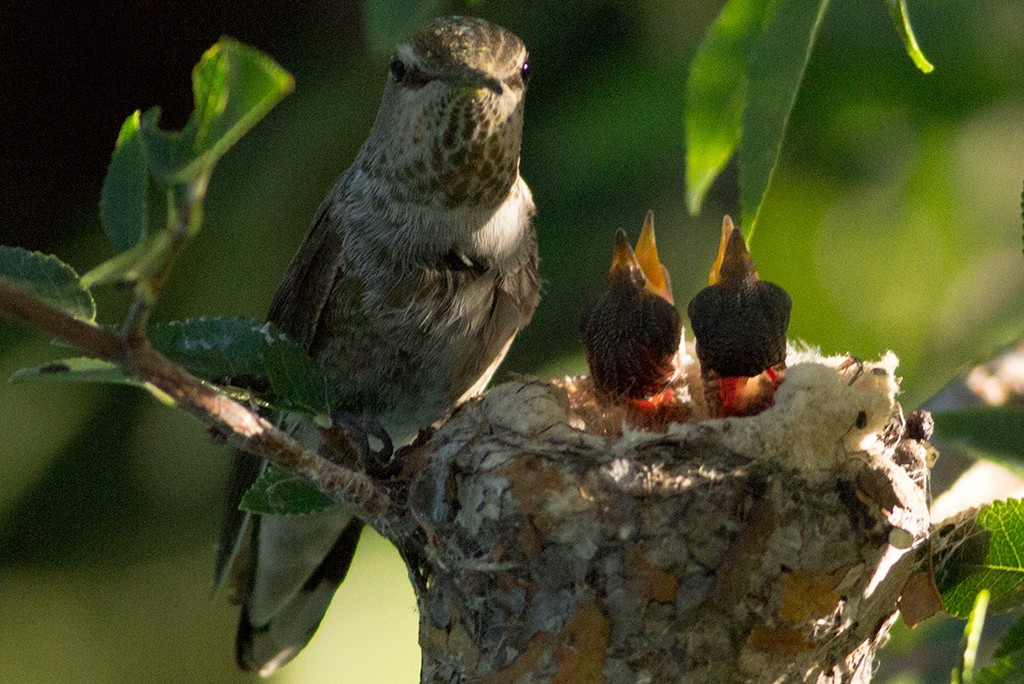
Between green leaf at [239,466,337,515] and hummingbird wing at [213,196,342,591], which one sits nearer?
green leaf at [239,466,337,515]

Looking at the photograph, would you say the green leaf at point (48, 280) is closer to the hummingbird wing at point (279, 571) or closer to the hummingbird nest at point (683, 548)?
the hummingbird nest at point (683, 548)

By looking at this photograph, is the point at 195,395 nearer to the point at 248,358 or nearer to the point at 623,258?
the point at 248,358

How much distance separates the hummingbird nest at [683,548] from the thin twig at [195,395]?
235mm

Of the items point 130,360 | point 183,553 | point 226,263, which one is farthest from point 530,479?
point 183,553

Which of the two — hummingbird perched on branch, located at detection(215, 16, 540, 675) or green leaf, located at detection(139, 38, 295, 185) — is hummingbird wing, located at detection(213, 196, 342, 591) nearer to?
hummingbird perched on branch, located at detection(215, 16, 540, 675)

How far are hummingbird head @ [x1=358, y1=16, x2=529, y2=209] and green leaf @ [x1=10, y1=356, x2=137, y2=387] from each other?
3.29 ft

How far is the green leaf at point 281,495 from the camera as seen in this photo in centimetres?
181

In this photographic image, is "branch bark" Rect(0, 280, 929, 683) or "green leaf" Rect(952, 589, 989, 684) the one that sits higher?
"green leaf" Rect(952, 589, 989, 684)

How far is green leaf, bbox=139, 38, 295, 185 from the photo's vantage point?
983 mm

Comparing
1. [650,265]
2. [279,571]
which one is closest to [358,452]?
[650,265]

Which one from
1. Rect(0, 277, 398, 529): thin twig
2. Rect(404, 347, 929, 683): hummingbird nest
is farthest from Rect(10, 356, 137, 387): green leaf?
Rect(404, 347, 929, 683): hummingbird nest

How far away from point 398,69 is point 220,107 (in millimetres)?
1424

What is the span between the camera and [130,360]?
124 cm

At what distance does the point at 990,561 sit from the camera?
1810 millimetres
